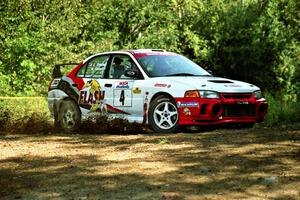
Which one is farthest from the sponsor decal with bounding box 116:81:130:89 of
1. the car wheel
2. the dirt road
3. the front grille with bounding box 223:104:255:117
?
the front grille with bounding box 223:104:255:117

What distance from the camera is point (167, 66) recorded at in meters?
10.8

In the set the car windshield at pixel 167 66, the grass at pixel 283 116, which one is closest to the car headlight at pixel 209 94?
the car windshield at pixel 167 66

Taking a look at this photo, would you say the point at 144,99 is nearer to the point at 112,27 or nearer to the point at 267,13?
the point at 112,27

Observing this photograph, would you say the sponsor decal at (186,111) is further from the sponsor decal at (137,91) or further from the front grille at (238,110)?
the sponsor decal at (137,91)

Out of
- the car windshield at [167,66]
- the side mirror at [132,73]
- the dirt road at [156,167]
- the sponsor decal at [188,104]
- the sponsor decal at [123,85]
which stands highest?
the car windshield at [167,66]

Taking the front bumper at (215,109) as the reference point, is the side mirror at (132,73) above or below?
above

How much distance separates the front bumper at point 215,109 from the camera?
969 cm

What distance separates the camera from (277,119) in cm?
1177

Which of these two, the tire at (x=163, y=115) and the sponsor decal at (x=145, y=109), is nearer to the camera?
the tire at (x=163, y=115)

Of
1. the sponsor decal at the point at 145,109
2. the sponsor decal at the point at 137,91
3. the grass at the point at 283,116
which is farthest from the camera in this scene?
the grass at the point at 283,116

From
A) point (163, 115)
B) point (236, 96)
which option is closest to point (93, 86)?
point (163, 115)

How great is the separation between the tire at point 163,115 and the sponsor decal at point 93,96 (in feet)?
4.25

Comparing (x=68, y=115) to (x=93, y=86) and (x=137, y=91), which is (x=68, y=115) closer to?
(x=93, y=86)

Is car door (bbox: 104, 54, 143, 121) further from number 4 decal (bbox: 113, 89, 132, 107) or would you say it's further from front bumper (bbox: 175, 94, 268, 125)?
front bumper (bbox: 175, 94, 268, 125)
